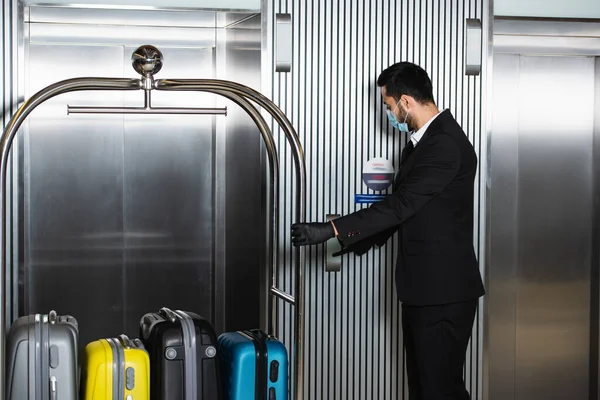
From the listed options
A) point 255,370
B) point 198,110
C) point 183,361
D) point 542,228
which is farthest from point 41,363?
point 542,228

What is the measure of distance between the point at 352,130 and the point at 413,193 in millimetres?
788

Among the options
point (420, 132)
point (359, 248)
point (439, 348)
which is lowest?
point (439, 348)

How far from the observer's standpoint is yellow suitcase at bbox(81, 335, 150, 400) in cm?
311

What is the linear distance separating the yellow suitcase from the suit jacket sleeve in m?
0.99

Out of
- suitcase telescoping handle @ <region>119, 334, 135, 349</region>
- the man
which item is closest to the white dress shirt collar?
the man

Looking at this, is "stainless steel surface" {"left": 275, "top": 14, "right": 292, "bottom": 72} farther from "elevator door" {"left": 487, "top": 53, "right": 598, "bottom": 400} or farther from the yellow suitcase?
the yellow suitcase

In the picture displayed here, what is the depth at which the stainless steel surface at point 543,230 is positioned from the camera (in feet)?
15.9

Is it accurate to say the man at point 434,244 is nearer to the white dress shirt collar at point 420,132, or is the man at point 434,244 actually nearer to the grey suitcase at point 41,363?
the white dress shirt collar at point 420,132

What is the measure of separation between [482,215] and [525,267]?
2.02ft

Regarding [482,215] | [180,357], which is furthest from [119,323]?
[482,215]

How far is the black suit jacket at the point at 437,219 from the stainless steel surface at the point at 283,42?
815mm

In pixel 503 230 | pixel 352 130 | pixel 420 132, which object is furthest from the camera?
pixel 503 230

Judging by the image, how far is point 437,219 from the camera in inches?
A: 150

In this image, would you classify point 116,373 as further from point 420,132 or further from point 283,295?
Result: point 420,132
